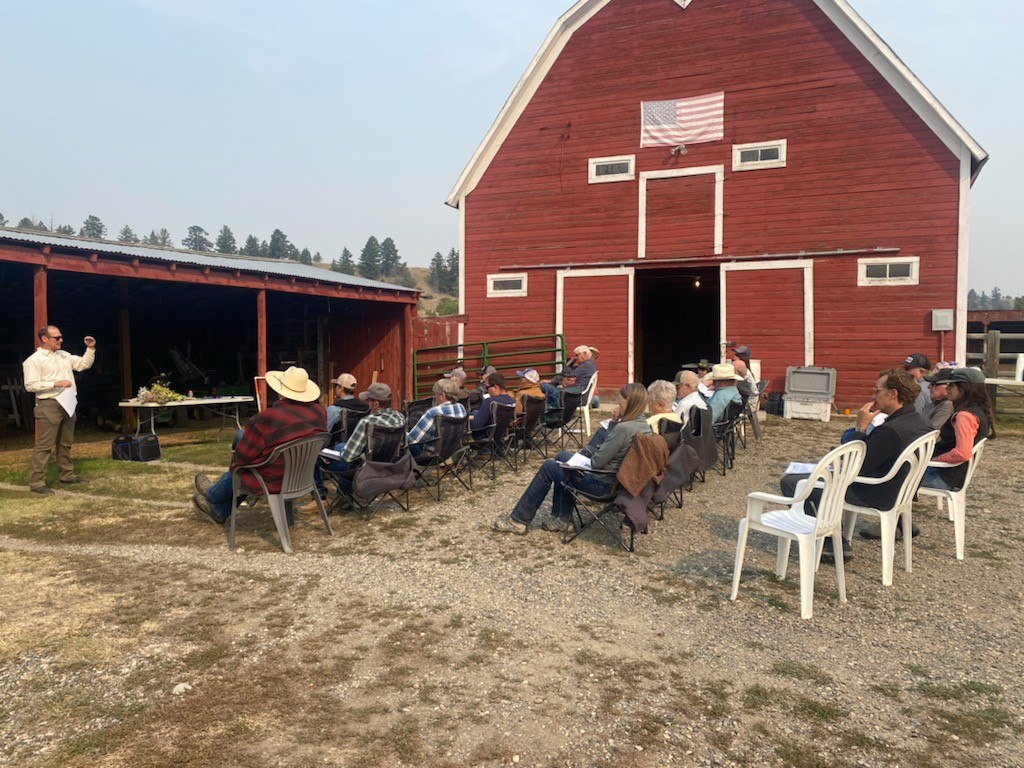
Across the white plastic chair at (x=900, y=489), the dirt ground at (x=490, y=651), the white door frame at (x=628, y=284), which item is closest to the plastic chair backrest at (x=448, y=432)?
the dirt ground at (x=490, y=651)

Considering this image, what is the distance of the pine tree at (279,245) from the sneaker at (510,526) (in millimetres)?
132932

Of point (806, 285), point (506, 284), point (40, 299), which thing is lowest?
point (40, 299)

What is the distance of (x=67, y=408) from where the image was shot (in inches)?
261

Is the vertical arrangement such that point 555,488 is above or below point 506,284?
below

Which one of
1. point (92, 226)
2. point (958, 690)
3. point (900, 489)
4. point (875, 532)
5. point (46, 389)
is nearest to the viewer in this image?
point (958, 690)

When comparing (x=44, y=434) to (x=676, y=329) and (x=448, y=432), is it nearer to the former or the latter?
(x=448, y=432)

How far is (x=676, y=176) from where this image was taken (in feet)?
42.0

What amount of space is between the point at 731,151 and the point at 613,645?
1151 cm

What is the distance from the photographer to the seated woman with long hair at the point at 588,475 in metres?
4.57

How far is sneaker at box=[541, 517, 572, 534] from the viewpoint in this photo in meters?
5.08

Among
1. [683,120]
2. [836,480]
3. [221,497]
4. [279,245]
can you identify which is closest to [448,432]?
[221,497]

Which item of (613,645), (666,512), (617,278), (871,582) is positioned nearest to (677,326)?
(617,278)

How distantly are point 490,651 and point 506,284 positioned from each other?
38.3 feet

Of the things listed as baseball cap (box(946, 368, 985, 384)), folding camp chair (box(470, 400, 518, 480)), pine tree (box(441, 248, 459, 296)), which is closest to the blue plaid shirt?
folding camp chair (box(470, 400, 518, 480))
